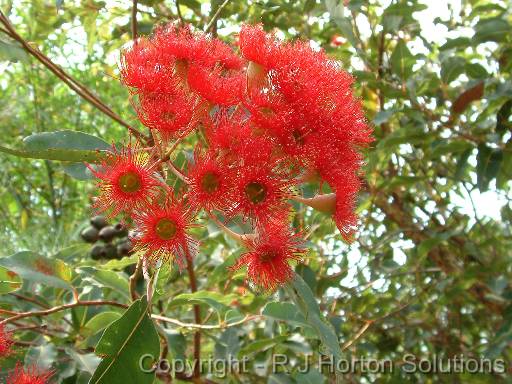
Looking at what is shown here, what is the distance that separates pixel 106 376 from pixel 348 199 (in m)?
0.57

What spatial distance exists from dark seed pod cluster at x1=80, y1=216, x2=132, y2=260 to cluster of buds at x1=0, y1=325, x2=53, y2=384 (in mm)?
1097

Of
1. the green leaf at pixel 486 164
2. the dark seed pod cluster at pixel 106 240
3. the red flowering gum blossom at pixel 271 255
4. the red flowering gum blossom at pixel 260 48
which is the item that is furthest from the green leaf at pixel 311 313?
the dark seed pod cluster at pixel 106 240

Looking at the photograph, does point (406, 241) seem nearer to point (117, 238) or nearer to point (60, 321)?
point (117, 238)

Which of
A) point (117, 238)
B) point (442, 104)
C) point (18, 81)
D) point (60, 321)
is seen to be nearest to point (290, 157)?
point (60, 321)

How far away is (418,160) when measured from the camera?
8.32 ft

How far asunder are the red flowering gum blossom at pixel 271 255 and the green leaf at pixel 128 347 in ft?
0.73

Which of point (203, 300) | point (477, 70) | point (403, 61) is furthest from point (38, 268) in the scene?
point (477, 70)

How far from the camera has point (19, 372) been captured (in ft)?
4.58

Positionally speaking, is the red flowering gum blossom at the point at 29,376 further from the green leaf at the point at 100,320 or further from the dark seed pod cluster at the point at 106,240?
the dark seed pod cluster at the point at 106,240

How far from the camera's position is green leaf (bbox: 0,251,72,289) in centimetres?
151

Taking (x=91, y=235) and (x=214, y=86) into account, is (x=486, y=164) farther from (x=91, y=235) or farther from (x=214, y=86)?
(x=91, y=235)

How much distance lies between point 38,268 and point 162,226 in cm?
64

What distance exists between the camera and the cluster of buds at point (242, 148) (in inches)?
42.3

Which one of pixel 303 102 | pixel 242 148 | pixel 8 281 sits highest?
pixel 303 102
